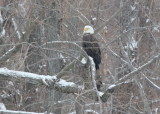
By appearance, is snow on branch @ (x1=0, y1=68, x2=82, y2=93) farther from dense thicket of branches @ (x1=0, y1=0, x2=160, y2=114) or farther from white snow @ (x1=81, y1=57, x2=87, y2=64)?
white snow @ (x1=81, y1=57, x2=87, y2=64)

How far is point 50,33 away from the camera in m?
8.27

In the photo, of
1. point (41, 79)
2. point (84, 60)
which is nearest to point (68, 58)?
point (84, 60)

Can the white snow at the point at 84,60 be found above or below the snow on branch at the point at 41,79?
above

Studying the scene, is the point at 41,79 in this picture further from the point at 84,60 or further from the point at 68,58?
the point at 84,60

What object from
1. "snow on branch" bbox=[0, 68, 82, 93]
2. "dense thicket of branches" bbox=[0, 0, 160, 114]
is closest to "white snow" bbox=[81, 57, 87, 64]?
"dense thicket of branches" bbox=[0, 0, 160, 114]

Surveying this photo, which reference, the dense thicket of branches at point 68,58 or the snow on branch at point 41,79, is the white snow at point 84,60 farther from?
the snow on branch at point 41,79

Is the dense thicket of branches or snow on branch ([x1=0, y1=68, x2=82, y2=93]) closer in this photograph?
snow on branch ([x1=0, y1=68, x2=82, y2=93])

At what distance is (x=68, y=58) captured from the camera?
6.14m

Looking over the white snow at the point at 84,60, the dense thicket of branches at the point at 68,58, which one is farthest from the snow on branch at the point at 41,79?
the white snow at the point at 84,60

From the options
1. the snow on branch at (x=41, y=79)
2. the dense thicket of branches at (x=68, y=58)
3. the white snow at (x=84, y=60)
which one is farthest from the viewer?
the white snow at (x=84, y=60)

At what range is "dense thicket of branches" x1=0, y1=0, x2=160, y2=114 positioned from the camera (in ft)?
18.9

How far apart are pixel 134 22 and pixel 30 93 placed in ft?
9.48

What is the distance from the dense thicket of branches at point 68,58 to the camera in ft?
18.9

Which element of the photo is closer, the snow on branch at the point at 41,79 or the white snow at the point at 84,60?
the snow on branch at the point at 41,79
